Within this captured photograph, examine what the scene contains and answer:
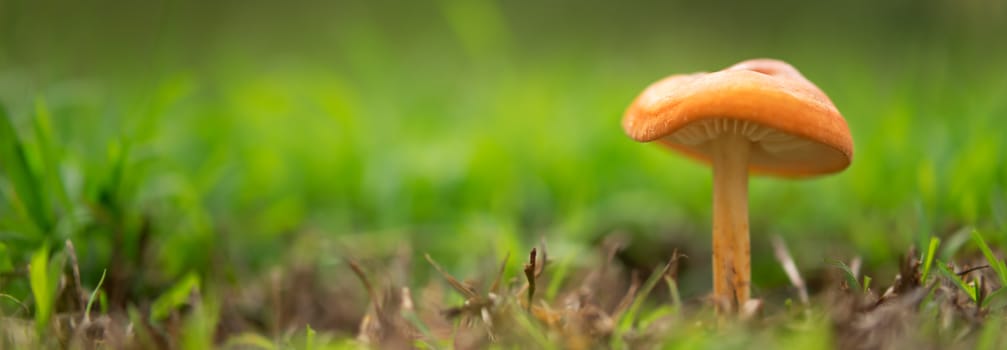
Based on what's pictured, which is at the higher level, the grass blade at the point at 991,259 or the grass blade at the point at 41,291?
the grass blade at the point at 991,259

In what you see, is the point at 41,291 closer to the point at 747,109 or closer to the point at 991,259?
the point at 747,109

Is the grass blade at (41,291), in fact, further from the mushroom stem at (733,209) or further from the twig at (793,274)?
the twig at (793,274)

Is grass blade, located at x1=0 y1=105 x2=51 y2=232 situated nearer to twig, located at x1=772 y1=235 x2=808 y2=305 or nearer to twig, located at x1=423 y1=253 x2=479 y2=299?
twig, located at x1=423 y1=253 x2=479 y2=299

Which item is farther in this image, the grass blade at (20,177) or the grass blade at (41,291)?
the grass blade at (20,177)

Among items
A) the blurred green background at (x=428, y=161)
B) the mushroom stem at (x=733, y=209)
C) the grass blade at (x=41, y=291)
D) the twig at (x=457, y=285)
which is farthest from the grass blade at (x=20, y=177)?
the mushroom stem at (x=733, y=209)

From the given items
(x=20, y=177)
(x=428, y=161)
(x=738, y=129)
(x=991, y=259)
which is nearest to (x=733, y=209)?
(x=738, y=129)

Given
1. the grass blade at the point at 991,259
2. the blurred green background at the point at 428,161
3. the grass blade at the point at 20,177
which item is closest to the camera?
the grass blade at the point at 991,259

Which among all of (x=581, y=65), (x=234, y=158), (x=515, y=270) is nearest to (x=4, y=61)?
(x=234, y=158)
